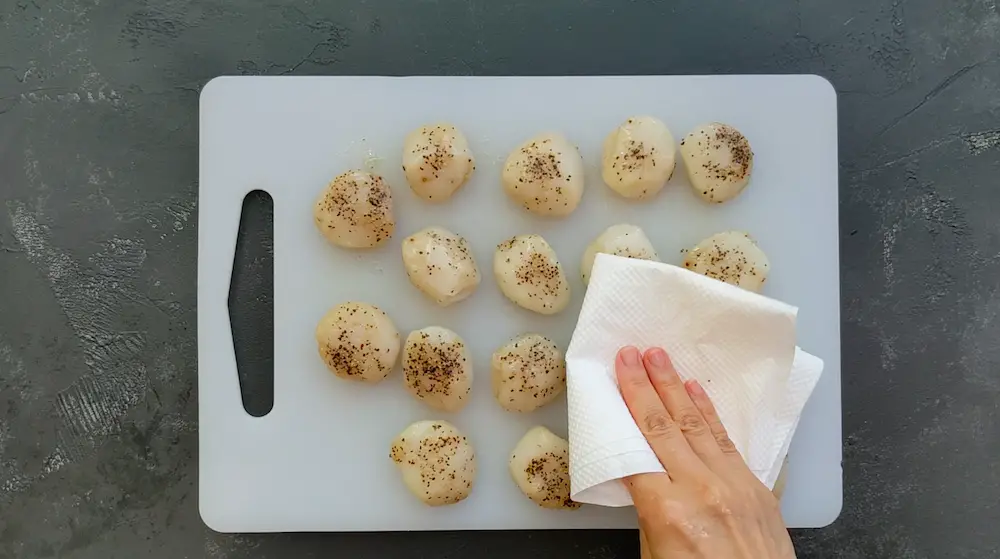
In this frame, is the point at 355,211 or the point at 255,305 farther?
the point at 255,305

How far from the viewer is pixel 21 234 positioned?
1774mm

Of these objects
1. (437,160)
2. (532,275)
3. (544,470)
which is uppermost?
(437,160)

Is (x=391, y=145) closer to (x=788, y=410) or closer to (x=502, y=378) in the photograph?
(x=502, y=378)

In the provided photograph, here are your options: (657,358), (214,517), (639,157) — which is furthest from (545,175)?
(214,517)

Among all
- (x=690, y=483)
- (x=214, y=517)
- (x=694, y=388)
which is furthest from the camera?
(x=214, y=517)

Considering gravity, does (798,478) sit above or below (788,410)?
below

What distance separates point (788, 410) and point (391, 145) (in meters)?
1.02

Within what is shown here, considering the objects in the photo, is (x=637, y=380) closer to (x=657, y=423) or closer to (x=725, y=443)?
(x=657, y=423)

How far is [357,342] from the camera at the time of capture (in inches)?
63.8

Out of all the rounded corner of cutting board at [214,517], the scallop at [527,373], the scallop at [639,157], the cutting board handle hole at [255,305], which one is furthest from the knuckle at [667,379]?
the rounded corner of cutting board at [214,517]

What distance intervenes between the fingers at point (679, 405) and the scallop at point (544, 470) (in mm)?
266

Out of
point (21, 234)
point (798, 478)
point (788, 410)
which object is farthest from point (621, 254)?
point (21, 234)

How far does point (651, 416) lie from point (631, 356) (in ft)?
0.41

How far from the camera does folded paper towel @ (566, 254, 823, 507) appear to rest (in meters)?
1.51
